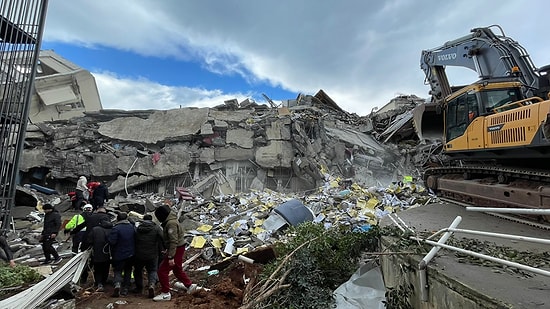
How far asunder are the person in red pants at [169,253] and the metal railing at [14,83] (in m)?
4.69

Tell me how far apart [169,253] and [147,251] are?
39 cm

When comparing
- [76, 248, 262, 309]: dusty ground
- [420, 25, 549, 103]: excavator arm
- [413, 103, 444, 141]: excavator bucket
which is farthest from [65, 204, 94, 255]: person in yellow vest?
[420, 25, 549, 103]: excavator arm

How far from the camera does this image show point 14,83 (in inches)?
299

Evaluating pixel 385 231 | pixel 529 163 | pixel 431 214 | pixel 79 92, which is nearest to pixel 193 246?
pixel 385 231

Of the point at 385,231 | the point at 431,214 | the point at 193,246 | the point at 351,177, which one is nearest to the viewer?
the point at 385,231

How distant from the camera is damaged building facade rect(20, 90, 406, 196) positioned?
40.6ft

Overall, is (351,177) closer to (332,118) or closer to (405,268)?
(332,118)

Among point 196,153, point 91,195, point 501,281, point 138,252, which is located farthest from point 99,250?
point 196,153

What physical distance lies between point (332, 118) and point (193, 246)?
457 inches

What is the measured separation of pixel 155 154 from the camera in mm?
12570

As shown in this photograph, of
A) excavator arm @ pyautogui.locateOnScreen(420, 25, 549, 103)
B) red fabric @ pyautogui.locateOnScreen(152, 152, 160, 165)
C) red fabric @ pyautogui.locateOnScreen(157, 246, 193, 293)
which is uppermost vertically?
excavator arm @ pyautogui.locateOnScreen(420, 25, 549, 103)

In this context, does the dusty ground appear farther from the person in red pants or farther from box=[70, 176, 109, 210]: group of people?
box=[70, 176, 109, 210]: group of people

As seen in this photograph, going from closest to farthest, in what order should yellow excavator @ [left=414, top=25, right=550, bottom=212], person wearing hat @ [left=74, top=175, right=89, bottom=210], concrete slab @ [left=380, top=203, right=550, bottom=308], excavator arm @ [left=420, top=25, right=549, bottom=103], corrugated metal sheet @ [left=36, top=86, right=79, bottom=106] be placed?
concrete slab @ [left=380, top=203, right=550, bottom=308] < yellow excavator @ [left=414, top=25, right=550, bottom=212] < excavator arm @ [left=420, top=25, right=549, bottom=103] < person wearing hat @ [left=74, top=175, right=89, bottom=210] < corrugated metal sheet @ [left=36, top=86, right=79, bottom=106]

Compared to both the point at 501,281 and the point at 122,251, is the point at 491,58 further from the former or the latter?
the point at 122,251
